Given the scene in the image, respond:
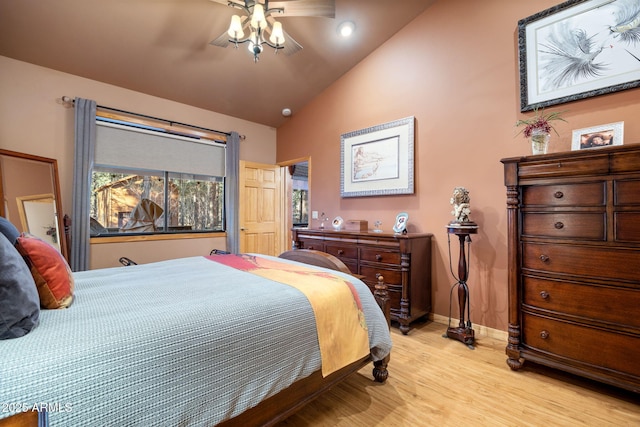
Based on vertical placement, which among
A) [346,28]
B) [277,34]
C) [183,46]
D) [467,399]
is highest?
[346,28]

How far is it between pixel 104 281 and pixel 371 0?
3513 millimetres

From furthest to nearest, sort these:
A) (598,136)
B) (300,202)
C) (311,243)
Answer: (300,202)
(311,243)
(598,136)

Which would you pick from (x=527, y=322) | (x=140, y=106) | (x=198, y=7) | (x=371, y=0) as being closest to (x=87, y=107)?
(x=140, y=106)

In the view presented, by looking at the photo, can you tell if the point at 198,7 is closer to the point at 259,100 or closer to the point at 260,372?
the point at 259,100

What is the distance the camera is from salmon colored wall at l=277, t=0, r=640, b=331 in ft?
8.45

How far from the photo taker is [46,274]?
125cm

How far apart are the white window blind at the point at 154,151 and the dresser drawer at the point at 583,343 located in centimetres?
423

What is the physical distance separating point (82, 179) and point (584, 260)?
471 centimetres

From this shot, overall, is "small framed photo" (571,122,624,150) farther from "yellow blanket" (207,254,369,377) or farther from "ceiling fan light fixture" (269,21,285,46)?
"ceiling fan light fixture" (269,21,285,46)

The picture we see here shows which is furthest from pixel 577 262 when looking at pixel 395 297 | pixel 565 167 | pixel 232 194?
pixel 232 194

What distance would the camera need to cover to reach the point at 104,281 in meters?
1.71

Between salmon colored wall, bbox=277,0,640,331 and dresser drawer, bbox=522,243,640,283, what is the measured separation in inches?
24.3

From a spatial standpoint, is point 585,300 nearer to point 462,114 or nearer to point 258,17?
point 462,114

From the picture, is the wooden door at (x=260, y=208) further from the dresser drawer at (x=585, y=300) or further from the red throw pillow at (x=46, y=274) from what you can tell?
the dresser drawer at (x=585, y=300)
